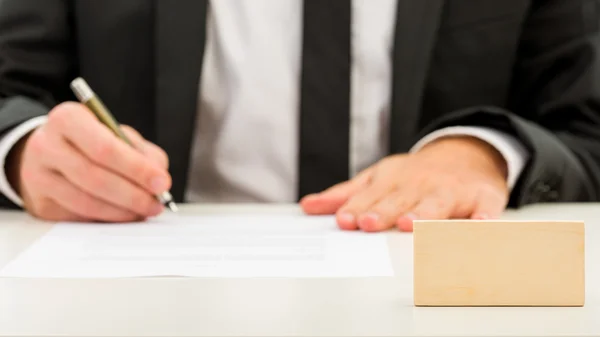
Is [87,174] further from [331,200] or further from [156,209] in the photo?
[331,200]

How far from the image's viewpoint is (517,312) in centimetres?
42

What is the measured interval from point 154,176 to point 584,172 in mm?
512

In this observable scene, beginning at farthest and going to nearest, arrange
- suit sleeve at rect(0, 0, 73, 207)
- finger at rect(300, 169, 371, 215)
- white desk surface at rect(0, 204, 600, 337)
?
suit sleeve at rect(0, 0, 73, 207) < finger at rect(300, 169, 371, 215) < white desk surface at rect(0, 204, 600, 337)

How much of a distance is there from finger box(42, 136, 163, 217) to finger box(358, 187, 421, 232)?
0.21 meters

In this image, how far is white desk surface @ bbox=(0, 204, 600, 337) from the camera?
0.39 m

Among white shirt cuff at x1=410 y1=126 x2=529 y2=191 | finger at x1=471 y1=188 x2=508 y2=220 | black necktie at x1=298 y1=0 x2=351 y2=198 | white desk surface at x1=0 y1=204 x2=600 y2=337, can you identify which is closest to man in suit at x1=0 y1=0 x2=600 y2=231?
black necktie at x1=298 y1=0 x2=351 y2=198

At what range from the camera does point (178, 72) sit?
100 cm

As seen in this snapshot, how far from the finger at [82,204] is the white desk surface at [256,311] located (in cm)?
22

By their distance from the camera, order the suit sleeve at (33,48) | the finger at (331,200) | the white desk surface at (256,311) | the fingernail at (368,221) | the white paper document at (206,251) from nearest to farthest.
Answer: the white desk surface at (256,311) < the white paper document at (206,251) < the fingernail at (368,221) < the finger at (331,200) < the suit sleeve at (33,48)

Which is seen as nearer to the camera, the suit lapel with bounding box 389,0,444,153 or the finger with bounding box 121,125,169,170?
the finger with bounding box 121,125,169,170

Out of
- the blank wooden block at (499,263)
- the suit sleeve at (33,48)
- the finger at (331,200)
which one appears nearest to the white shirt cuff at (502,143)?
the finger at (331,200)

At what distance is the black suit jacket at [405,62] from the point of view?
3.28 feet

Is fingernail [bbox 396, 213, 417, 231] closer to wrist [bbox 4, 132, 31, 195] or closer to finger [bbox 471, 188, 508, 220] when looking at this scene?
finger [bbox 471, 188, 508, 220]

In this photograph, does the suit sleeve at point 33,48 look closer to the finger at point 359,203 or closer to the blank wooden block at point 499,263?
the finger at point 359,203
